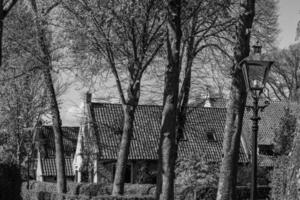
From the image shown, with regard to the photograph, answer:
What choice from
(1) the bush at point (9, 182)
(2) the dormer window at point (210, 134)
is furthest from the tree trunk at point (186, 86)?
(2) the dormer window at point (210, 134)

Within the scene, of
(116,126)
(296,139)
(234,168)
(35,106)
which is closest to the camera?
(296,139)

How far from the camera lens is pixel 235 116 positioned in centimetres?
1343

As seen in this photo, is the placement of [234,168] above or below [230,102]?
below

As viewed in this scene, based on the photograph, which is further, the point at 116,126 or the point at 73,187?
the point at 116,126

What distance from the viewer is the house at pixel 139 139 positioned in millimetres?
36625

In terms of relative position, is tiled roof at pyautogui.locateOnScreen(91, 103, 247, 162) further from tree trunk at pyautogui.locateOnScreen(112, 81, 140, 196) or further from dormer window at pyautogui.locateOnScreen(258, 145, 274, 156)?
tree trunk at pyautogui.locateOnScreen(112, 81, 140, 196)

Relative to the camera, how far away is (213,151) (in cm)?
3828

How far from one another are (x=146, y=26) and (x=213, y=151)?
72.0 feet

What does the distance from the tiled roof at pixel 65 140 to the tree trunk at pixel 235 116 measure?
A: 32.0 metres

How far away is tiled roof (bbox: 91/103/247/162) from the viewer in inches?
1458

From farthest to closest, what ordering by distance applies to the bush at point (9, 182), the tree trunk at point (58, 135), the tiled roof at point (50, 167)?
the tiled roof at point (50, 167), the tree trunk at point (58, 135), the bush at point (9, 182)

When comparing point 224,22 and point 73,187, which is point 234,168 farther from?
point 73,187

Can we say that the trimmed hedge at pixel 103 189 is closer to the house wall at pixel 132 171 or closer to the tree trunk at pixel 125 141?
the house wall at pixel 132 171

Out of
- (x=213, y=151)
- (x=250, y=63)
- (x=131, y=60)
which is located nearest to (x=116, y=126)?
(x=213, y=151)
